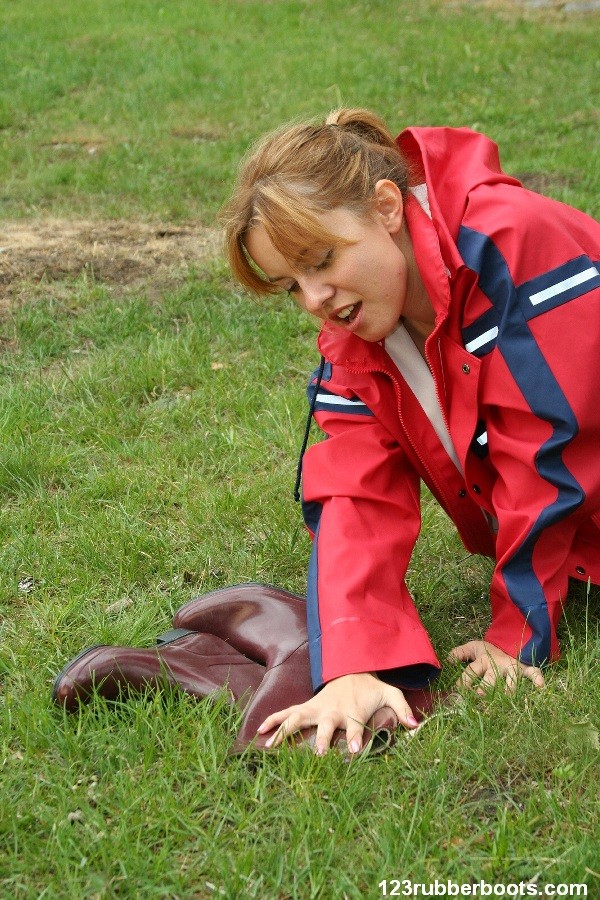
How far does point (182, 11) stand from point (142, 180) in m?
4.83

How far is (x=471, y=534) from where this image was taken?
280 centimetres

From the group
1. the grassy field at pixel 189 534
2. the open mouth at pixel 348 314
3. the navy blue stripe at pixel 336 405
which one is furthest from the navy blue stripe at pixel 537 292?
the grassy field at pixel 189 534

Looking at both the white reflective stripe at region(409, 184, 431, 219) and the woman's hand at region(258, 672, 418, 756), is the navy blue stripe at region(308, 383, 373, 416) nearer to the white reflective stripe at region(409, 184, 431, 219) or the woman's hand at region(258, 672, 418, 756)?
the white reflective stripe at region(409, 184, 431, 219)

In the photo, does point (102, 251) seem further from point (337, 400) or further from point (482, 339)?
point (482, 339)

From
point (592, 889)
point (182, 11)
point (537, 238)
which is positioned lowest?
point (182, 11)

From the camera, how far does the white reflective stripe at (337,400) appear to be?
2.69m

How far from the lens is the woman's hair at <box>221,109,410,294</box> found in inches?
93.5

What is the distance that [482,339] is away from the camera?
2.41m

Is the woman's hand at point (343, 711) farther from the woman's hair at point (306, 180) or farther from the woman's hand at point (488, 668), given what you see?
the woman's hair at point (306, 180)

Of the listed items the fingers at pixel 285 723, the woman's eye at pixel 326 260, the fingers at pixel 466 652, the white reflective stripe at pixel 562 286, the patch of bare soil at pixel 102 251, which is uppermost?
the woman's eye at pixel 326 260

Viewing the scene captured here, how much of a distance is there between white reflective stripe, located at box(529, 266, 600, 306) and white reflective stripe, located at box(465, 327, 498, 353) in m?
0.11

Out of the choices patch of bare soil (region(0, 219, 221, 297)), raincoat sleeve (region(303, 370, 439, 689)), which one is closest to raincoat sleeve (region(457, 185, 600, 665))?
raincoat sleeve (region(303, 370, 439, 689))

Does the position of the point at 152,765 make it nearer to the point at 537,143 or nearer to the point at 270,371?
the point at 270,371

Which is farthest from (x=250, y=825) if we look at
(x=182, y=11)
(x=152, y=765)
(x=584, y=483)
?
(x=182, y=11)
